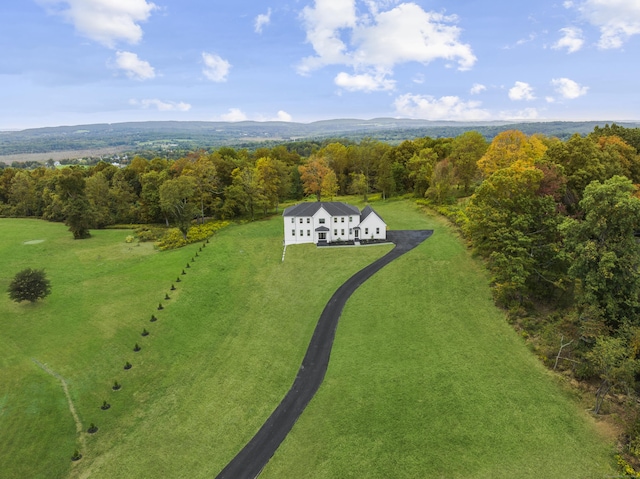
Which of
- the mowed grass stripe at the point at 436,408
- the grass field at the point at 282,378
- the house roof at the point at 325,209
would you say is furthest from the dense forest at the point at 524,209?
the house roof at the point at 325,209

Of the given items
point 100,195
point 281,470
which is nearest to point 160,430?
point 281,470

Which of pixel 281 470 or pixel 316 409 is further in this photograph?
pixel 316 409

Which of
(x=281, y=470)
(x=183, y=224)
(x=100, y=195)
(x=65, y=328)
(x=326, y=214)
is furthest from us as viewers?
(x=100, y=195)

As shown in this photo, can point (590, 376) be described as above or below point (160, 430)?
above

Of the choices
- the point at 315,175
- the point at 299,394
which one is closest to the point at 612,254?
the point at 299,394

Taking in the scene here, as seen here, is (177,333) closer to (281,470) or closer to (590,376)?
(281,470)

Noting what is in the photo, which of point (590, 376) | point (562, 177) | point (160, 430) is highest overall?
point (562, 177)
